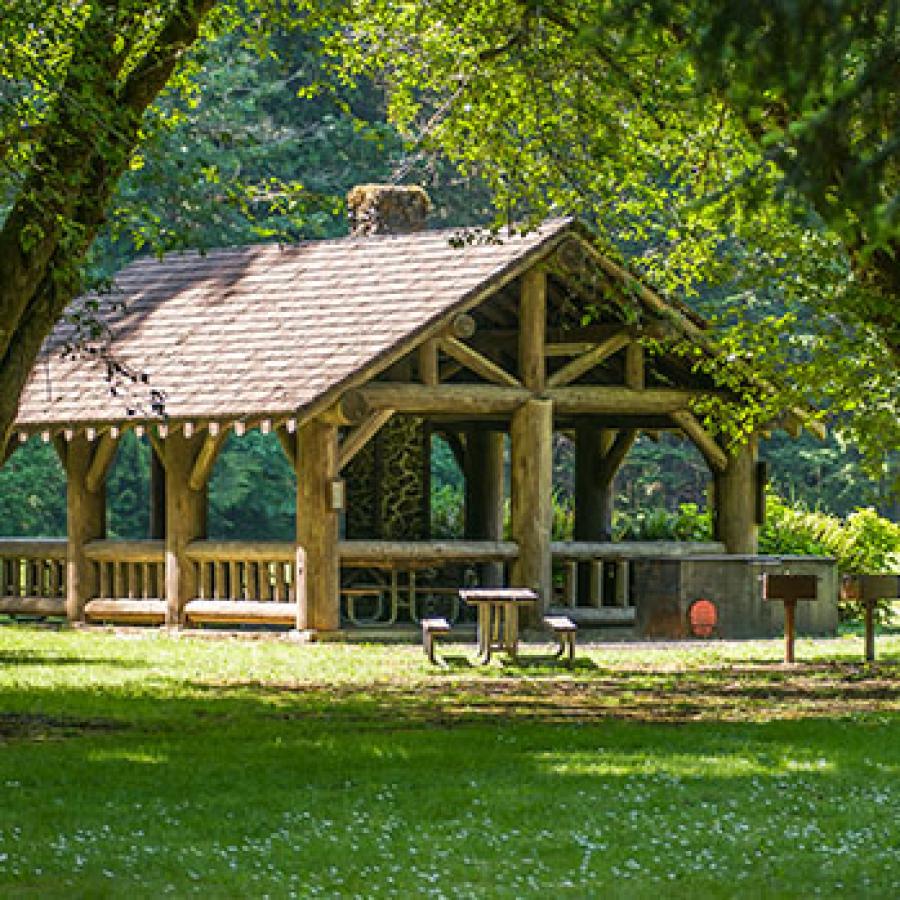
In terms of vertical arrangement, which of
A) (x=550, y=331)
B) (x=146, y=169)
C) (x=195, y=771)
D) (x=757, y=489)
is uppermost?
(x=146, y=169)

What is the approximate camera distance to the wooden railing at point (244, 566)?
2553cm

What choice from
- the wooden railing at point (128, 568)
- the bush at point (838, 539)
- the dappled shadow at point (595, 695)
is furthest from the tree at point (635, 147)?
the bush at point (838, 539)

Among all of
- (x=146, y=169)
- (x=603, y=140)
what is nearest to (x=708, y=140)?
(x=603, y=140)

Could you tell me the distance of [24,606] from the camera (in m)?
28.6

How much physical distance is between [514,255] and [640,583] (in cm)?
407

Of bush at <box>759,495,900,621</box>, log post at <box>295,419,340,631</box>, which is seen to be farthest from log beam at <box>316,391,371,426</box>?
bush at <box>759,495,900,621</box>

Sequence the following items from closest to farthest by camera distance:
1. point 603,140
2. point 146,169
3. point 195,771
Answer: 1. point 195,771
2. point 603,140
3. point 146,169

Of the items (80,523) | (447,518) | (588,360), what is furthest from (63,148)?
(447,518)

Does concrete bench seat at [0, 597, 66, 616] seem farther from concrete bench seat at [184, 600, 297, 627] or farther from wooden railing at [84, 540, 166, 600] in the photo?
concrete bench seat at [184, 600, 297, 627]

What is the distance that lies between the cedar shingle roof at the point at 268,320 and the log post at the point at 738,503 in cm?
448

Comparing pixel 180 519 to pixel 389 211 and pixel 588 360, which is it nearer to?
pixel 588 360

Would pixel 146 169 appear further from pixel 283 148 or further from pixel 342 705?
pixel 342 705

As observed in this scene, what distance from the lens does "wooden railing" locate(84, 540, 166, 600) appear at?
2700cm

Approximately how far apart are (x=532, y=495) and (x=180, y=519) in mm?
4094
